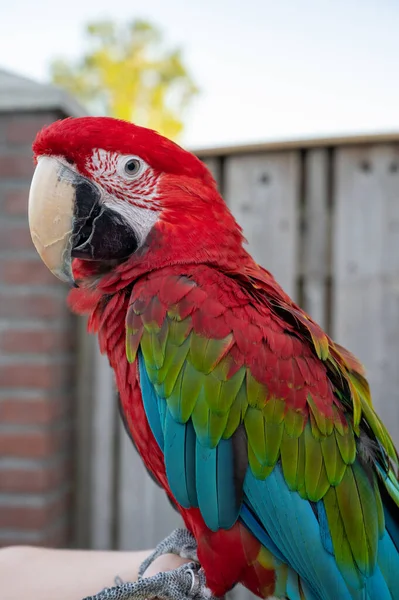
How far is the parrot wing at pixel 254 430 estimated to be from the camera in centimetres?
95

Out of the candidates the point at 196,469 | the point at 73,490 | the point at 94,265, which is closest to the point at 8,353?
the point at 73,490

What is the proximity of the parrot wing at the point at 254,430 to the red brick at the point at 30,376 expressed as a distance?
3.08ft

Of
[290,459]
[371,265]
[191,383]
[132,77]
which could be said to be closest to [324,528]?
[290,459]

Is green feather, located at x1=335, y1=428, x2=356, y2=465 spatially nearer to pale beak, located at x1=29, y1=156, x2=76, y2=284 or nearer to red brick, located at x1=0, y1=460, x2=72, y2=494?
pale beak, located at x1=29, y1=156, x2=76, y2=284

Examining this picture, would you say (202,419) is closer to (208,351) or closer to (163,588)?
(208,351)

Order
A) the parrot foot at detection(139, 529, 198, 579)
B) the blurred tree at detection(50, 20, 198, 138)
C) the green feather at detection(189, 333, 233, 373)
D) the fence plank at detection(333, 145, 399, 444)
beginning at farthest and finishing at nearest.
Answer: the blurred tree at detection(50, 20, 198, 138) → the fence plank at detection(333, 145, 399, 444) → the parrot foot at detection(139, 529, 198, 579) → the green feather at detection(189, 333, 233, 373)

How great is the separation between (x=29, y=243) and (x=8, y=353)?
15.4 inches

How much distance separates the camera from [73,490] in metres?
2.00

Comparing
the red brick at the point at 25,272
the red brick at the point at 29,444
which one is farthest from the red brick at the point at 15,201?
the red brick at the point at 29,444

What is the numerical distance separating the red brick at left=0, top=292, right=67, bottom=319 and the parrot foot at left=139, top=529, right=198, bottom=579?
877 millimetres

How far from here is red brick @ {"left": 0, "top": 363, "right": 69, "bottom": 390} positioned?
1824 millimetres

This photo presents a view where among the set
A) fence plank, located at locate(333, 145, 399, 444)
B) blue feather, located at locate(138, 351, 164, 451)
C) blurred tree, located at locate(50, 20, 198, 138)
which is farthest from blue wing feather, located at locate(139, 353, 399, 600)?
blurred tree, located at locate(50, 20, 198, 138)

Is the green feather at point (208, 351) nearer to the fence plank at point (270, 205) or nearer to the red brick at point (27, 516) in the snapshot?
the fence plank at point (270, 205)

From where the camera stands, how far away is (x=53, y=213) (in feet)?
3.17
